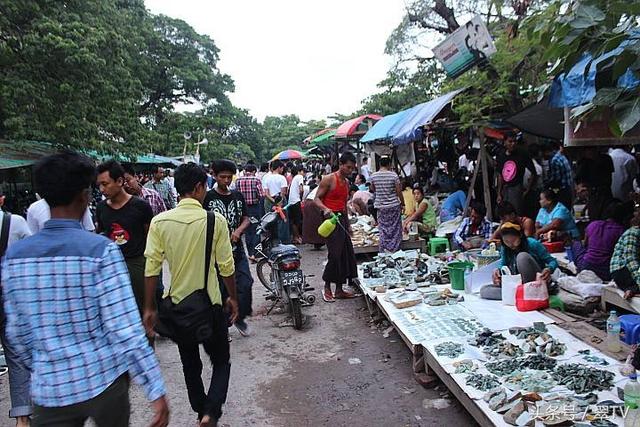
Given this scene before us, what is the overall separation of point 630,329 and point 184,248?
129 inches

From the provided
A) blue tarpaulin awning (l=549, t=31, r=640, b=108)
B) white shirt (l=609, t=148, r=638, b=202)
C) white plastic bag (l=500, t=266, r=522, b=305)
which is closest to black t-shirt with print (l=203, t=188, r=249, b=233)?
white plastic bag (l=500, t=266, r=522, b=305)

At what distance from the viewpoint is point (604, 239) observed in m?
4.95

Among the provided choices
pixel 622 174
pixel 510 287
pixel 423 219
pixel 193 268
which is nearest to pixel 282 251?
pixel 510 287

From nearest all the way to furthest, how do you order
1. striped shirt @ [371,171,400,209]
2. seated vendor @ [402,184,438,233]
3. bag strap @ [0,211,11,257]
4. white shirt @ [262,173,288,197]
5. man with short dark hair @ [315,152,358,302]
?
bag strap @ [0,211,11,257] < man with short dark hair @ [315,152,358,302] < striped shirt @ [371,171,400,209] < seated vendor @ [402,184,438,233] < white shirt @ [262,173,288,197]

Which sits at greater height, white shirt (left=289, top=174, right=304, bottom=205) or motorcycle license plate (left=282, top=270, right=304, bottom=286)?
white shirt (left=289, top=174, right=304, bottom=205)

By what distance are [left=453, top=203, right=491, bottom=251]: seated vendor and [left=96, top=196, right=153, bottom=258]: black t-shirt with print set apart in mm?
4995

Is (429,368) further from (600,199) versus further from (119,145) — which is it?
(119,145)

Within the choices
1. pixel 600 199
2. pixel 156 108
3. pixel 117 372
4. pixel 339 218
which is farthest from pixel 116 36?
pixel 156 108

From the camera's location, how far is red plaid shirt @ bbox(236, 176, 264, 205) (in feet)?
28.7

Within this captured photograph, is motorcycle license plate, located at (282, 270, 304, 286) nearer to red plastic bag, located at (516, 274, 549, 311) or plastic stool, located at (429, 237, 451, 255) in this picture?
red plastic bag, located at (516, 274, 549, 311)

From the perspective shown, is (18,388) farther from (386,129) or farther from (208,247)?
(386,129)

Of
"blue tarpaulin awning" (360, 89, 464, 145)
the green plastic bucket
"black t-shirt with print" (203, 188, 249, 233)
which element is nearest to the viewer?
"black t-shirt with print" (203, 188, 249, 233)

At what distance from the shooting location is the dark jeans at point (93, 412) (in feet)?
5.96

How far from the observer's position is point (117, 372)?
74.7 inches
